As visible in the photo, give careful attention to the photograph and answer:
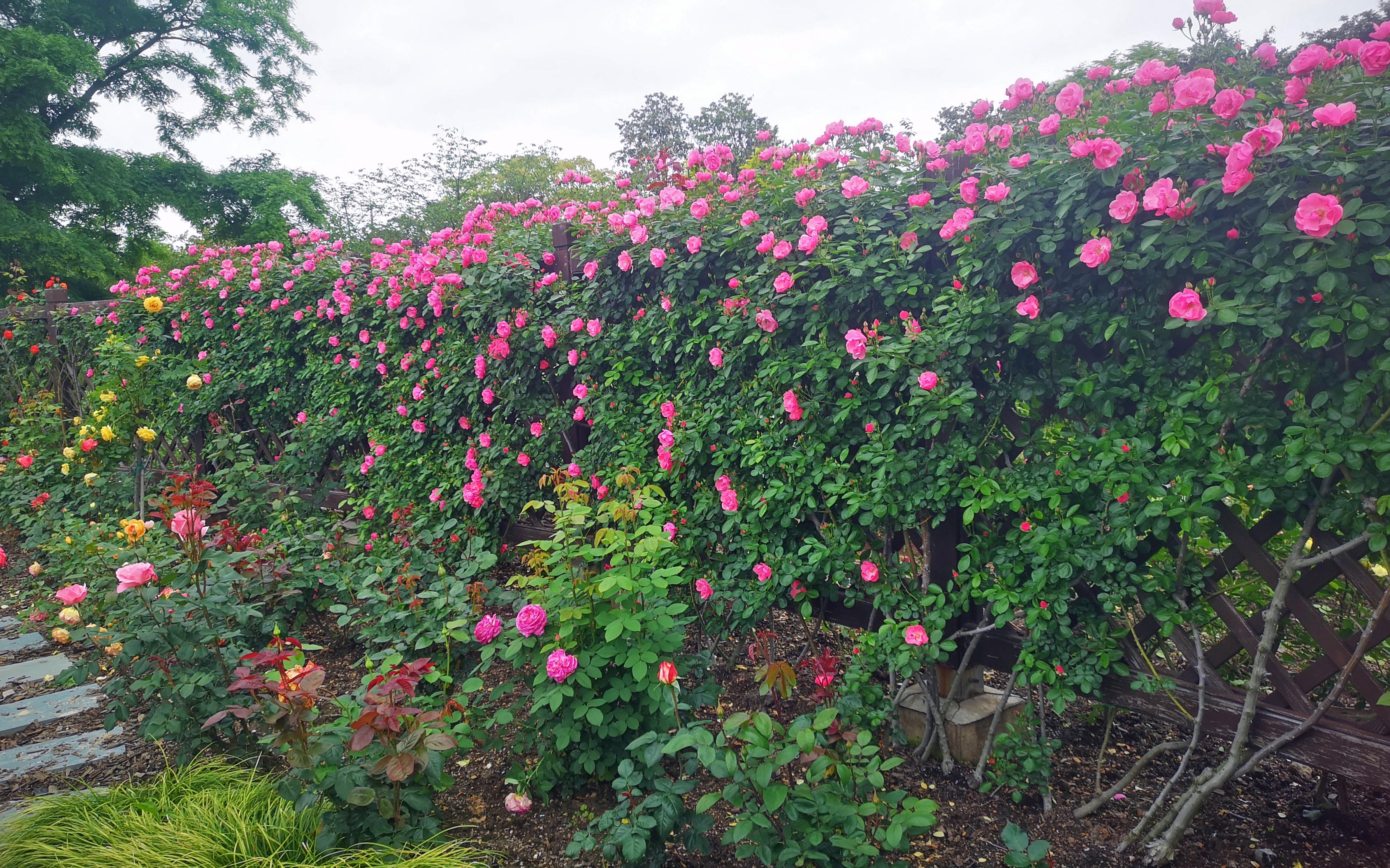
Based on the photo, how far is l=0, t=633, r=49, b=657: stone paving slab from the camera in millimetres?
3365

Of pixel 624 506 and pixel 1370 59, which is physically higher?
pixel 1370 59

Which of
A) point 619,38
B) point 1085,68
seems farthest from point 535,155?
point 1085,68

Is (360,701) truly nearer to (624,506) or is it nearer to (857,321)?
(624,506)

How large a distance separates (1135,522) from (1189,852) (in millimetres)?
894

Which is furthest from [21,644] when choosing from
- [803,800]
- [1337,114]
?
[1337,114]

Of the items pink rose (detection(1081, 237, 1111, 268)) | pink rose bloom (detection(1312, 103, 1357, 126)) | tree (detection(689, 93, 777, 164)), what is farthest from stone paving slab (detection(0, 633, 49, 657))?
tree (detection(689, 93, 777, 164))

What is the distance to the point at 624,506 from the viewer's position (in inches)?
85.7

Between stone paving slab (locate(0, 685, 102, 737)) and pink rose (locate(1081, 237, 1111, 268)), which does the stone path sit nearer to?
stone paving slab (locate(0, 685, 102, 737))

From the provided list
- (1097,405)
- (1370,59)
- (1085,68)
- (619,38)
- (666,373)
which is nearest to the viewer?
(1370,59)

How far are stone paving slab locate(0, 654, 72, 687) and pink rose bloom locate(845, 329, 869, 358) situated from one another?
11.6ft

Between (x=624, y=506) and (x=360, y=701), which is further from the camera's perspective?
(x=624, y=506)

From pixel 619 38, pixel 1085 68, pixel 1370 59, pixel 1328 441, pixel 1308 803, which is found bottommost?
pixel 1308 803

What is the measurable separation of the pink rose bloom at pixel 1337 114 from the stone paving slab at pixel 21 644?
16.8 ft

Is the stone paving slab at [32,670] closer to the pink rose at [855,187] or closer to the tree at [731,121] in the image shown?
the pink rose at [855,187]
